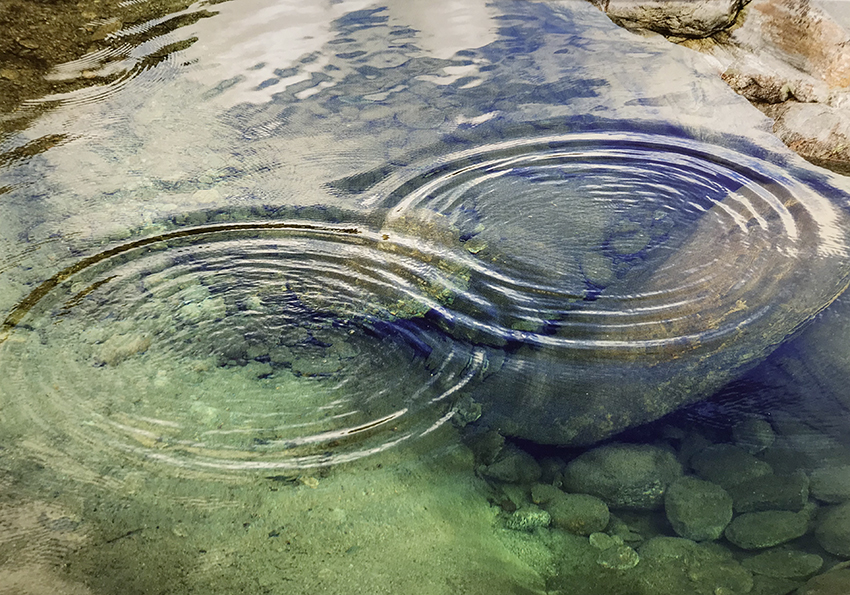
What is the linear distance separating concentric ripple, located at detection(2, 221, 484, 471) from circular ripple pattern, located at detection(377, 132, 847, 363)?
43 cm

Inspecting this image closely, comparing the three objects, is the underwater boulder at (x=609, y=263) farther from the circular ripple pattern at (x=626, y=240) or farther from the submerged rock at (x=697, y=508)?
the submerged rock at (x=697, y=508)

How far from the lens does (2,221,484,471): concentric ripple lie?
2.55m

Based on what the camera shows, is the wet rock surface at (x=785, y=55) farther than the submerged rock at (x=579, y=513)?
Yes

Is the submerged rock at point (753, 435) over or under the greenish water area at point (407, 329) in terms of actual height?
under

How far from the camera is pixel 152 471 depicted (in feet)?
7.88

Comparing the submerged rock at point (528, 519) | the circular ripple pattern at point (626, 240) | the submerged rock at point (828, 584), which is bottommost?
the submerged rock at point (828, 584)

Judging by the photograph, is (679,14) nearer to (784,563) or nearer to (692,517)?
(692,517)

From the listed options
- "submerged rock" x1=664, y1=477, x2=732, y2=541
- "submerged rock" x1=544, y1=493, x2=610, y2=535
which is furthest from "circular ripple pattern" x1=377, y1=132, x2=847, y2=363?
"submerged rock" x1=544, y1=493, x2=610, y2=535

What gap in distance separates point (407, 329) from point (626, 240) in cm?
152

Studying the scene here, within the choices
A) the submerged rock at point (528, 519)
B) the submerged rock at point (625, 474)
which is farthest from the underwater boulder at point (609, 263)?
the submerged rock at point (528, 519)

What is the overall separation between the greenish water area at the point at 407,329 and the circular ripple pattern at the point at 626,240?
2 centimetres

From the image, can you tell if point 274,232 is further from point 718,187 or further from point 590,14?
point 590,14

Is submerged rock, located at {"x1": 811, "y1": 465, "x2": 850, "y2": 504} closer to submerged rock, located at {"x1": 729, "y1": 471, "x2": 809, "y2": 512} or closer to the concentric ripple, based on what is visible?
submerged rock, located at {"x1": 729, "y1": 471, "x2": 809, "y2": 512}

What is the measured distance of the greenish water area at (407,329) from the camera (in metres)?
2.25
